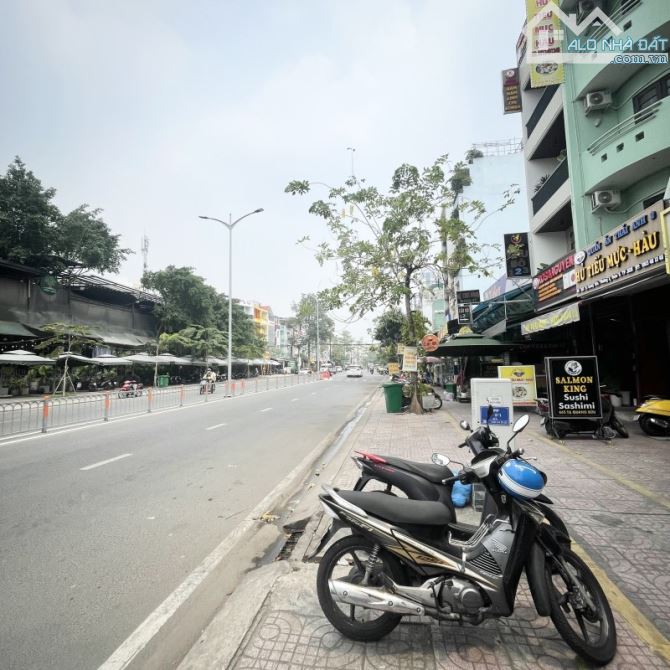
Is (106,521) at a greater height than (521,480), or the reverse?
(521,480)

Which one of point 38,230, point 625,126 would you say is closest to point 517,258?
point 625,126

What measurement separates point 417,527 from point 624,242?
8.52 m

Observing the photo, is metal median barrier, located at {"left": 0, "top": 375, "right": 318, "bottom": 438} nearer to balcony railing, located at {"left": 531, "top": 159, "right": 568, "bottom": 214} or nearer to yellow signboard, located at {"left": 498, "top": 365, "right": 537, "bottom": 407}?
yellow signboard, located at {"left": 498, "top": 365, "right": 537, "bottom": 407}

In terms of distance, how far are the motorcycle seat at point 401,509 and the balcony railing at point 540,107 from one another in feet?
58.0

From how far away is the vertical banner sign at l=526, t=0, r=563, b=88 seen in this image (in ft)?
44.7

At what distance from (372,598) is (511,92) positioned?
21.9 meters

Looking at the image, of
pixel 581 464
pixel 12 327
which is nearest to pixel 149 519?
pixel 581 464

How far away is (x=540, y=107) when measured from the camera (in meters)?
16.2

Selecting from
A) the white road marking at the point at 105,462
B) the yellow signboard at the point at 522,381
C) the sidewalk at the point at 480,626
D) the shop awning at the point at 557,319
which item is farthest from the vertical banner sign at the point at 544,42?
the white road marking at the point at 105,462

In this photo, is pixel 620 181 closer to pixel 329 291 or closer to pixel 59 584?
pixel 329 291

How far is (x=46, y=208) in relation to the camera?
2777 centimetres

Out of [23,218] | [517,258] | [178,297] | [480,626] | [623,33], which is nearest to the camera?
[480,626]

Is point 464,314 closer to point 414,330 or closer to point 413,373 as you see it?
point 414,330

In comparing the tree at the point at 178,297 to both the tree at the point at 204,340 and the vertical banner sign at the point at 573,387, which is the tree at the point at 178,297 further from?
the vertical banner sign at the point at 573,387
